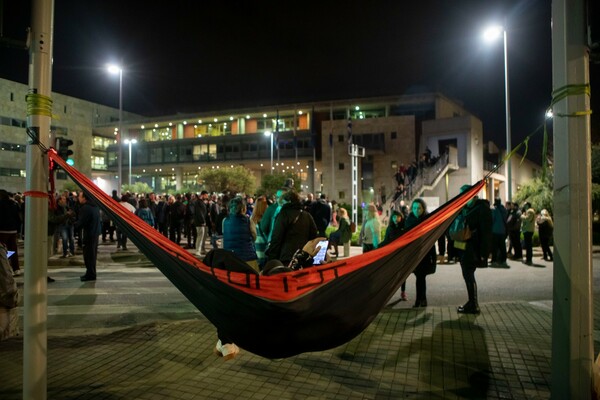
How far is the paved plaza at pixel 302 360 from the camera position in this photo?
4.18 meters

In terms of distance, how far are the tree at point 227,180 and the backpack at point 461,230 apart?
43.2 meters

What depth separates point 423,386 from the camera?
14.0ft

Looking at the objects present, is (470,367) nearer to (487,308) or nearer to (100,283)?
(487,308)

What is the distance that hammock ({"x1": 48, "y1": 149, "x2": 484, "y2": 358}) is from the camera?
10.8ft

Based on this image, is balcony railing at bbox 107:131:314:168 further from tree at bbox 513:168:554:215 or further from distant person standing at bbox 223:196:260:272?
distant person standing at bbox 223:196:260:272

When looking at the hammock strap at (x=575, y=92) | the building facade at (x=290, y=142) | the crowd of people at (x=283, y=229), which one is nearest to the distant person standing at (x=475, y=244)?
the crowd of people at (x=283, y=229)

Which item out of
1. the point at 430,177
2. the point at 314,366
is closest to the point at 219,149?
the point at 430,177

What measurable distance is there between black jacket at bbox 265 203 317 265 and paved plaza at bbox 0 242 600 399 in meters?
1.42

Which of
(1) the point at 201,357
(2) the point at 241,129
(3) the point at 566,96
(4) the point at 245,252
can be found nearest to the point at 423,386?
(1) the point at 201,357

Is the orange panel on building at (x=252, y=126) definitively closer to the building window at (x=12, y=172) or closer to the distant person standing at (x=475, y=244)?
the building window at (x=12, y=172)

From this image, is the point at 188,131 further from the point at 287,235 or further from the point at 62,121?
the point at 287,235

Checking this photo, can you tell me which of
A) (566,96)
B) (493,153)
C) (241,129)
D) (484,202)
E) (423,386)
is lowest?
(423,386)

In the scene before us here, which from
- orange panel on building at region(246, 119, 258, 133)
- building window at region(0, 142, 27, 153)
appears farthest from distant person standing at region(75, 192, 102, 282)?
building window at region(0, 142, 27, 153)

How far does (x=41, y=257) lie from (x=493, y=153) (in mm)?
48446
